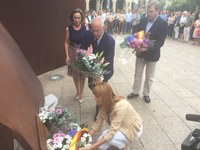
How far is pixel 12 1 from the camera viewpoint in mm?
6027

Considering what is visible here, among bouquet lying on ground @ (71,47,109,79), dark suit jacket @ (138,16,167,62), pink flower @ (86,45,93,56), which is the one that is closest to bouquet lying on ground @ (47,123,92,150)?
bouquet lying on ground @ (71,47,109,79)

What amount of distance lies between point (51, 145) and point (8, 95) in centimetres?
92

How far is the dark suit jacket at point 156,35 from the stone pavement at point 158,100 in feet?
1.17

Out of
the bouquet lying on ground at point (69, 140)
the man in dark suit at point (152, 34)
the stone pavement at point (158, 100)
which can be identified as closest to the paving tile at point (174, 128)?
the stone pavement at point (158, 100)

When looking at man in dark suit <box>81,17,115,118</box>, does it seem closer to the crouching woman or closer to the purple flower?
the crouching woman

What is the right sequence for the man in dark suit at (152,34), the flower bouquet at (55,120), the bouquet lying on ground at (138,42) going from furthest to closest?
the man in dark suit at (152,34) < the bouquet lying on ground at (138,42) < the flower bouquet at (55,120)

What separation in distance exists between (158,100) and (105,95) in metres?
2.99

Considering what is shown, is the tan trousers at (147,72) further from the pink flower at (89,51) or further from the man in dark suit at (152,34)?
the pink flower at (89,51)

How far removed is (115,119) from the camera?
3.06 metres

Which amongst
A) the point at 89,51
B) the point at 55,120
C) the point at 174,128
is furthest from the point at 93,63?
the point at 174,128

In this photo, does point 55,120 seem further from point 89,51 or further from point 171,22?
point 171,22

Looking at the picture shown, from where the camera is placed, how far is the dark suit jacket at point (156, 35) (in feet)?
16.0

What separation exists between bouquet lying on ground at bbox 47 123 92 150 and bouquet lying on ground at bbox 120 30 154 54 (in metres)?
2.15

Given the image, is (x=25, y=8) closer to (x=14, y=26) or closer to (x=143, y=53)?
(x=14, y=26)
